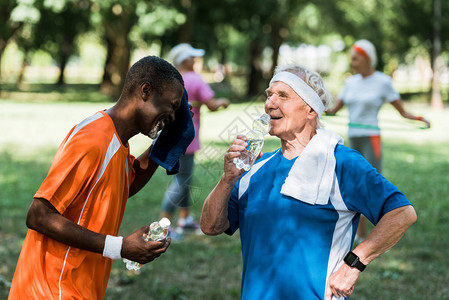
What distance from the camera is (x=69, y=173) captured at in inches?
101

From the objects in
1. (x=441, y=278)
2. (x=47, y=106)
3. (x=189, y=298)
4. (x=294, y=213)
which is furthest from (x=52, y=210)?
(x=47, y=106)

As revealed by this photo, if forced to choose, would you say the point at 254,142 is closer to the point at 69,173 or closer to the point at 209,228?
the point at 209,228

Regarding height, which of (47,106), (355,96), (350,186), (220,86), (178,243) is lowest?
(220,86)

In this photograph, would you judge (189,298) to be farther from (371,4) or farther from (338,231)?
(371,4)

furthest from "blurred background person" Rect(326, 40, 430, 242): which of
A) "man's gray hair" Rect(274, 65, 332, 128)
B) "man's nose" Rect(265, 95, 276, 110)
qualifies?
"man's nose" Rect(265, 95, 276, 110)

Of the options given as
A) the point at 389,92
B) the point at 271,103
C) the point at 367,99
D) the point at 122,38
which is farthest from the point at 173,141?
the point at 122,38

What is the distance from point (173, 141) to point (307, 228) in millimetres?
913

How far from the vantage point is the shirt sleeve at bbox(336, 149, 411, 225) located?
2.76 meters

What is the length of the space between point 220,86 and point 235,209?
48346 mm

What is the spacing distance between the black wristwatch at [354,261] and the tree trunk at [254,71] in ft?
119

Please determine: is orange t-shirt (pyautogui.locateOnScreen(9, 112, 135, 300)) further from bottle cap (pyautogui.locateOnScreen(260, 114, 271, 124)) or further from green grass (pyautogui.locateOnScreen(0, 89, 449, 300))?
bottle cap (pyautogui.locateOnScreen(260, 114, 271, 124))

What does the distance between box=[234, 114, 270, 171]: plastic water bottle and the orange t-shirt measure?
0.60m

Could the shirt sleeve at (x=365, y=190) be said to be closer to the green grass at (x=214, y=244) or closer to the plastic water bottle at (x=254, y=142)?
the plastic water bottle at (x=254, y=142)

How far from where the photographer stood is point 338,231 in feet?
9.48
